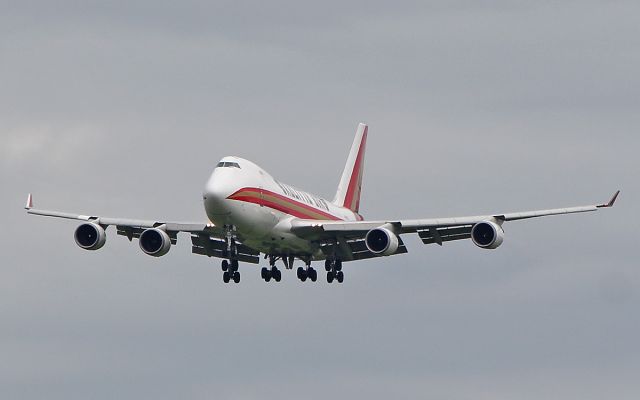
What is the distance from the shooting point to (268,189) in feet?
318

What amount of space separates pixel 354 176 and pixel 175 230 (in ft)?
82.7

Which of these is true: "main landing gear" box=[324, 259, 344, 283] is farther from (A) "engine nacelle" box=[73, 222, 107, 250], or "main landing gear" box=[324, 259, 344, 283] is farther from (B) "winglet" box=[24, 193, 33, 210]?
(B) "winglet" box=[24, 193, 33, 210]

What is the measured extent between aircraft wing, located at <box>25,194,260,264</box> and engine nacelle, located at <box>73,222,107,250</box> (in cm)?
81

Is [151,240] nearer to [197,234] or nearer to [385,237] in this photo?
[197,234]

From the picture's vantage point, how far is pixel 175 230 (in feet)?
328

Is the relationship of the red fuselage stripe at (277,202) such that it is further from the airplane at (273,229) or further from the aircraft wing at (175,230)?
the aircraft wing at (175,230)

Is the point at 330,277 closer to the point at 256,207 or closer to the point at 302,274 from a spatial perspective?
the point at 302,274

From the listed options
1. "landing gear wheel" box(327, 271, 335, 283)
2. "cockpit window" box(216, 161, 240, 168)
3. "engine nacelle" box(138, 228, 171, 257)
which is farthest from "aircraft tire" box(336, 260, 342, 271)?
"cockpit window" box(216, 161, 240, 168)

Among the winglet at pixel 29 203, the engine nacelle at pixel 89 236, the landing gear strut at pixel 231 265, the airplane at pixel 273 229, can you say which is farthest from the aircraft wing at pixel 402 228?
the winglet at pixel 29 203

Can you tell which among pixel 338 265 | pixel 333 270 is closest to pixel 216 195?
pixel 333 270

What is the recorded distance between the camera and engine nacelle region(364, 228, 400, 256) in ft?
319

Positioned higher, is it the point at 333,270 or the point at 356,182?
the point at 356,182

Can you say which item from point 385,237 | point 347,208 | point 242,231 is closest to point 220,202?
point 242,231

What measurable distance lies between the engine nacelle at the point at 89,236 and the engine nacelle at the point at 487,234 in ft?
69.2
